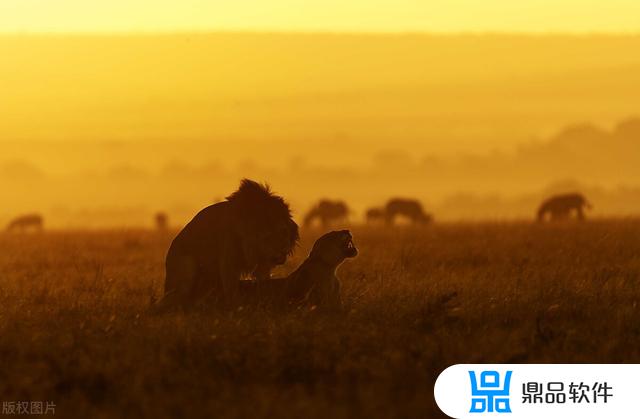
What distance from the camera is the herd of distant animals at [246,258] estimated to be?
12.9 meters

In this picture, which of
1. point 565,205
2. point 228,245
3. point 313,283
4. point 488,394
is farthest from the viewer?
point 565,205

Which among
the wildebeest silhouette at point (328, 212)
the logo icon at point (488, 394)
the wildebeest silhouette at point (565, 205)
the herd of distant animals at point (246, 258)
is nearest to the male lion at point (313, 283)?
the herd of distant animals at point (246, 258)

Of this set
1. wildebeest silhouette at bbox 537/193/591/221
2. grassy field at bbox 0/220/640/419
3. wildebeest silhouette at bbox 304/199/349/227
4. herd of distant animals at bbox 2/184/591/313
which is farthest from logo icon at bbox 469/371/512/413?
wildebeest silhouette at bbox 304/199/349/227

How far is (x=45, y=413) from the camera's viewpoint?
8.64 m

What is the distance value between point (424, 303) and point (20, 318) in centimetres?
368

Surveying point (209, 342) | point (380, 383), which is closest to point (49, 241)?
point (209, 342)

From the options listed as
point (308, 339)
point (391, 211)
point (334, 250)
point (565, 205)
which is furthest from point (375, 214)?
point (308, 339)

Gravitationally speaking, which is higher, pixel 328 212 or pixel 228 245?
pixel 328 212

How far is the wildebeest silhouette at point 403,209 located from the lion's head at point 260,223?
32.6 meters

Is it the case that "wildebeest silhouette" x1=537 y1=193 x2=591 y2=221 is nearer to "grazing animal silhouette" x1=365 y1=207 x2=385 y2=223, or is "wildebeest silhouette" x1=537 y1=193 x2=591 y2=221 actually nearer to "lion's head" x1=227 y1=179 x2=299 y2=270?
"grazing animal silhouette" x1=365 y1=207 x2=385 y2=223

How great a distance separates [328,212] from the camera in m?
47.7

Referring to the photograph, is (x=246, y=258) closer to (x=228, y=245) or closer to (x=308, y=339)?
(x=228, y=245)

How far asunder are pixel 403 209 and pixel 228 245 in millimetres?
34596

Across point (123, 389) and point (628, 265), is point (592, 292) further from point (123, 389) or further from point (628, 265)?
point (123, 389)
